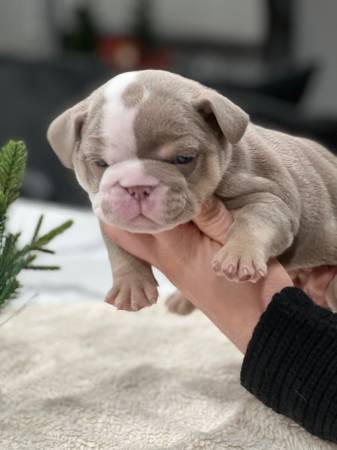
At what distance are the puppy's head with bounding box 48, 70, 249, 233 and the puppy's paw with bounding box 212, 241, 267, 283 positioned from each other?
2.8 inches

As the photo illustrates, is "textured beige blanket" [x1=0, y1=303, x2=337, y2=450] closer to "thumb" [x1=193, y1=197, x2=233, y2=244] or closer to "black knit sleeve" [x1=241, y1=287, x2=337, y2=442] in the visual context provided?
"black knit sleeve" [x1=241, y1=287, x2=337, y2=442]

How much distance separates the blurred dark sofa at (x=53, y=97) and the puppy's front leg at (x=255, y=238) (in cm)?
168

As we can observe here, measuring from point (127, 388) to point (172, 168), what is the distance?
0.39 metres

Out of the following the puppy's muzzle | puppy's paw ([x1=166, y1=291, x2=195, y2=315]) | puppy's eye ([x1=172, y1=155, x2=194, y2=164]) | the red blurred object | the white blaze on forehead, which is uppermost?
the white blaze on forehead

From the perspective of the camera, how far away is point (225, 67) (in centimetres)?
408

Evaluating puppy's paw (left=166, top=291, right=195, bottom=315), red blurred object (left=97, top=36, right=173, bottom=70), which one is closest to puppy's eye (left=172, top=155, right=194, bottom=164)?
puppy's paw (left=166, top=291, right=195, bottom=315)

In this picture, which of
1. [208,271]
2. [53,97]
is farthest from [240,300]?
[53,97]

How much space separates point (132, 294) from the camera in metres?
1.02

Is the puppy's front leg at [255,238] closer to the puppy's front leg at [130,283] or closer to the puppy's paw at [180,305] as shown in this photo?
the puppy's front leg at [130,283]

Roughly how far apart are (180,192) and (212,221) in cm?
14

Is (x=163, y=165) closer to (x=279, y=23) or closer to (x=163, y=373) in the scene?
(x=163, y=373)

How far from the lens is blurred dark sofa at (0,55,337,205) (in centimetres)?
274

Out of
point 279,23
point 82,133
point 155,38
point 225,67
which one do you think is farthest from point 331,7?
point 82,133

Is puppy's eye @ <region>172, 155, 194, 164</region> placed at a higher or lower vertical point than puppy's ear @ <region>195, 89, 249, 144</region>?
lower
